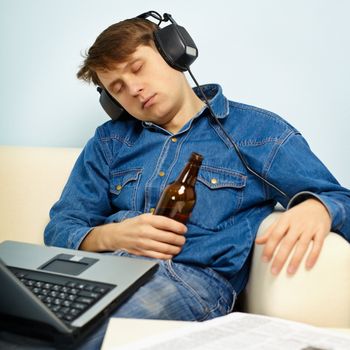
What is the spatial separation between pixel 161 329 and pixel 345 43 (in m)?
1.09

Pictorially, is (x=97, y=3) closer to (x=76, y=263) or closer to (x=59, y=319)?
(x=76, y=263)

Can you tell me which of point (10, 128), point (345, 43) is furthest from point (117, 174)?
point (345, 43)

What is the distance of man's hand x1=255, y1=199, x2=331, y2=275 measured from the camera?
0.79m

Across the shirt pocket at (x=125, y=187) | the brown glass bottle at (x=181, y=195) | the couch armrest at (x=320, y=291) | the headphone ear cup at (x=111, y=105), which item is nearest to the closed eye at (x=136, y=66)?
the headphone ear cup at (x=111, y=105)

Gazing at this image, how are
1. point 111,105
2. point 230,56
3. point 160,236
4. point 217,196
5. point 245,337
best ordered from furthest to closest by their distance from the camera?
point 230,56 < point 111,105 < point 217,196 < point 160,236 < point 245,337

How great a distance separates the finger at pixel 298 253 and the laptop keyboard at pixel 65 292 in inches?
11.7

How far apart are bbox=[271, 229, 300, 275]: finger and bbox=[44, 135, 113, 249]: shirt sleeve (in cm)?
42

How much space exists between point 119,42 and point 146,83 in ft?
0.38

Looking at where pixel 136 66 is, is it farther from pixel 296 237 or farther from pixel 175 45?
pixel 296 237

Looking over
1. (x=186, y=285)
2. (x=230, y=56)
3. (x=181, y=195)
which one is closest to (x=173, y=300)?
(x=186, y=285)

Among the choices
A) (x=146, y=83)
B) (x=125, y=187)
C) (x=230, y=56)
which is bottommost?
(x=125, y=187)

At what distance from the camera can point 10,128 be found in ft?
4.87

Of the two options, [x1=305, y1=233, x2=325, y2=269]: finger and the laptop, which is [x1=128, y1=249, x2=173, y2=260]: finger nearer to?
the laptop

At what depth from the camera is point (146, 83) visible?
1.09 m
